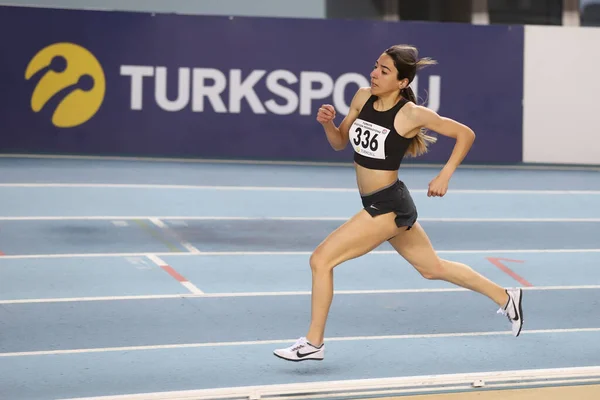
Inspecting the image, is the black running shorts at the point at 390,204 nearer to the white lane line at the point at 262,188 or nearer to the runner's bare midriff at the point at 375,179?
the runner's bare midriff at the point at 375,179

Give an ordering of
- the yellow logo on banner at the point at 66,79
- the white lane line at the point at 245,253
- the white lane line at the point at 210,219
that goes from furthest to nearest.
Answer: the yellow logo on banner at the point at 66,79, the white lane line at the point at 210,219, the white lane line at the point at 245,253

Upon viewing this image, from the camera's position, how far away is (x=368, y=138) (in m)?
6.57

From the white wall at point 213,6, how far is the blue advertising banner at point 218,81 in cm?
447

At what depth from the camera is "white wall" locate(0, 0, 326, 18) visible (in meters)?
20.2

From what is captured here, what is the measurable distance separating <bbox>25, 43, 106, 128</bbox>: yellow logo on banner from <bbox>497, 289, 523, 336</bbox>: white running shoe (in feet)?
30.6

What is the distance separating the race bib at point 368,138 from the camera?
654 cm

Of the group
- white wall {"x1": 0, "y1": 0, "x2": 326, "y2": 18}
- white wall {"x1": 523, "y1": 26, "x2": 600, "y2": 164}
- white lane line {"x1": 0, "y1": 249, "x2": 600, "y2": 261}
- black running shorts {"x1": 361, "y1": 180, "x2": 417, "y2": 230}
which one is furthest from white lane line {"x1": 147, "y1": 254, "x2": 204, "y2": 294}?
white wall {"x1": 0, "y1": 0, "x2": 326, "y2": 18}

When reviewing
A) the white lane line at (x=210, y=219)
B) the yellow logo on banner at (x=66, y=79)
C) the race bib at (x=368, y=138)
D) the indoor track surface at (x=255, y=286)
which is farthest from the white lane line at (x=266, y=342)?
the yellow logo on banner at (x=66, y=79)

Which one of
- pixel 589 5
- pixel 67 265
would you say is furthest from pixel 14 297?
pixel 589 5

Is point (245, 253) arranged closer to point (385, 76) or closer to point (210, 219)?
point (210, 219)

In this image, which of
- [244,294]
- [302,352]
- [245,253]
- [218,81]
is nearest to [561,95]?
[218,81]

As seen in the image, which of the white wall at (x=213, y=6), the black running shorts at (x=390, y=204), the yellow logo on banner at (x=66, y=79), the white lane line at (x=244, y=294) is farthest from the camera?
the white wall at (x=213, y=6)

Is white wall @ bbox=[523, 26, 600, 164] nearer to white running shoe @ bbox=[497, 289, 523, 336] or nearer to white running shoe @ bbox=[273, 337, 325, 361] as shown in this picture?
white running shoe @ bbox=[497, 289, 523, 336]

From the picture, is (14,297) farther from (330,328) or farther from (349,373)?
(349,373)
